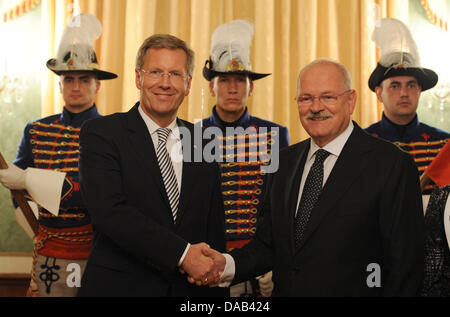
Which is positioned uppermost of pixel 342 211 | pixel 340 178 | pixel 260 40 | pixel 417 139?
pixel 260 40

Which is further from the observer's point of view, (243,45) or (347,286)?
(243,45)

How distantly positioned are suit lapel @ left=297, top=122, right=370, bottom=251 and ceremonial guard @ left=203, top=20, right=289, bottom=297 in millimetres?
1007

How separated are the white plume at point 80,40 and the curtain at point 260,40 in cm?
56

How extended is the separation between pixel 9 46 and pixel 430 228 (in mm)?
3553

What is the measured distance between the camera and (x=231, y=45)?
3.25 meters

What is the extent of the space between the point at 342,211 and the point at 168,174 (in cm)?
63

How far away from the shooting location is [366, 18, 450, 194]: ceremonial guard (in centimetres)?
302

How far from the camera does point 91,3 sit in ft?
12.7

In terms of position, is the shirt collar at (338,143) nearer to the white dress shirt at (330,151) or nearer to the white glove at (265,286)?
the white dress shirt at (330,151)

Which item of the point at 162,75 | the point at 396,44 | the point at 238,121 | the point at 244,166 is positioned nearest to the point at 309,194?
the point at 162,75

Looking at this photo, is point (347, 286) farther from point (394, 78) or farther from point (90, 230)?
point (394, 78)

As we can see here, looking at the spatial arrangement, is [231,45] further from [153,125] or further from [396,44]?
[153,125]

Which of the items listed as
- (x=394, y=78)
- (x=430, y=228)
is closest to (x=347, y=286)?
(x=430, y=228)
